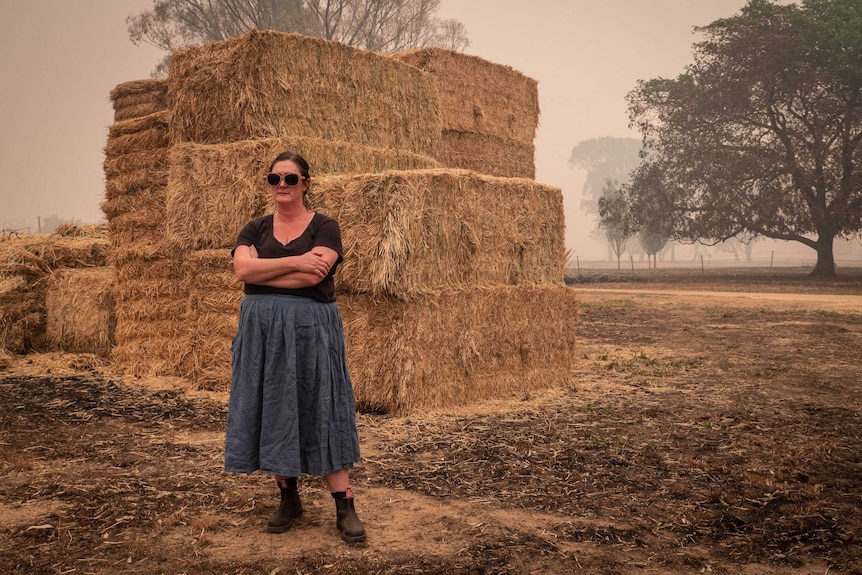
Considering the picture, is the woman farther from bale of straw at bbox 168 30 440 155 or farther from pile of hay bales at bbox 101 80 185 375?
pile of hay bales at bbox 101 80 185 375

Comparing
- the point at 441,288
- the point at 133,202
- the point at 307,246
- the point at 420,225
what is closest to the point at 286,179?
the point at 307,246

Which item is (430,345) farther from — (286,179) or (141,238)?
(141,238)

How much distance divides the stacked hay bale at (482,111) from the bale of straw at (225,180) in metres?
4.09

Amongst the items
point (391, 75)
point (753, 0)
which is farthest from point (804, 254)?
point (391, 75)

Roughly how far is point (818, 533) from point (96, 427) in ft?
18.5

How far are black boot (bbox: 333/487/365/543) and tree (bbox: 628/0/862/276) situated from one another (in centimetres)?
2982

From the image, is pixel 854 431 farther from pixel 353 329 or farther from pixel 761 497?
pixel 353 329

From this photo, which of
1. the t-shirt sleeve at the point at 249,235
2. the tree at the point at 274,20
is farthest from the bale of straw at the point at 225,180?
the tree at the point at 274,20

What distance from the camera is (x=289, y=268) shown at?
3.95 m

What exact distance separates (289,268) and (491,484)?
2.07 m

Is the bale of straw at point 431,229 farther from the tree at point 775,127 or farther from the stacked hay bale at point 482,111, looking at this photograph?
the tree at point 775,127

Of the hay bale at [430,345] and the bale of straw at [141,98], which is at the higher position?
the bale of straw at [141,98]

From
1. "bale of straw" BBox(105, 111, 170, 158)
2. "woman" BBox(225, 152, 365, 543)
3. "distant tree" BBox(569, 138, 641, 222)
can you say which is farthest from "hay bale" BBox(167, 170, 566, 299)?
"distant tree" BBox(569, 138, 641, 222)

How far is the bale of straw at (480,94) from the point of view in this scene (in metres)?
12.6
